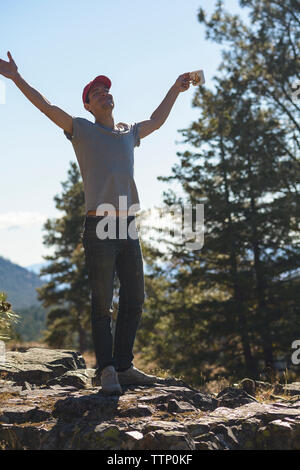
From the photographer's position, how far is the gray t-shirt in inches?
158

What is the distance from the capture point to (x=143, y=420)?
3.46m

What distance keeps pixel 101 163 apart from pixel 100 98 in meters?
0.66

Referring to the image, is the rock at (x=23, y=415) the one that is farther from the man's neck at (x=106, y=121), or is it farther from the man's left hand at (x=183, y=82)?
the man's left hand at (x=183, y=82)

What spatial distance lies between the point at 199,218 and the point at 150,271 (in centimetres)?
290

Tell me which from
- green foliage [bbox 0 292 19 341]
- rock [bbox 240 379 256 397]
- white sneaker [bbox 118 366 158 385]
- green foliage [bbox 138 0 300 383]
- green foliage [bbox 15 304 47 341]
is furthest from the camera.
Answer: green foliage [bbox 15 304 47 341]

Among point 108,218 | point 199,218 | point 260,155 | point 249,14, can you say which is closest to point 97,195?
point 108,218

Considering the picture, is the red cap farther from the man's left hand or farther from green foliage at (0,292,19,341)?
green foliage at (0,292,19,341)

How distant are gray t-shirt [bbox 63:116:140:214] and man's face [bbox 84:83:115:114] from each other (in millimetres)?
199

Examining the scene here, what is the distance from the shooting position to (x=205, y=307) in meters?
15.3

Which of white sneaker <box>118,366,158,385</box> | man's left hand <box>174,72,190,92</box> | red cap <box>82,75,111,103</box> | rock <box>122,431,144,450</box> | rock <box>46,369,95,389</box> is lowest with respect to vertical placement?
rock <box>122,431,144,450</box>

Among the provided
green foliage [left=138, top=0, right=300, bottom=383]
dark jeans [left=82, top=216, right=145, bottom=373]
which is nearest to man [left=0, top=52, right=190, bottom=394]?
dark jeans [left=82, top=216, right=145, bottom=373]

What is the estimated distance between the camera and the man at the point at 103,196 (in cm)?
398

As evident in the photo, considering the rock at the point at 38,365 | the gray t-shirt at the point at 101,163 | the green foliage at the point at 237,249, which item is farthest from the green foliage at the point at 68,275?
the gray t-shirt at the point at 101,163

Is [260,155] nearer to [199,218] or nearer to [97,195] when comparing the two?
[199,218]
